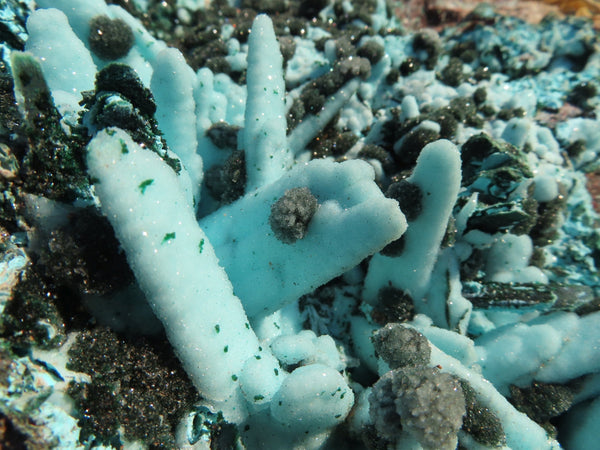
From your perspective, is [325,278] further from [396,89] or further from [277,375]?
[396,89]

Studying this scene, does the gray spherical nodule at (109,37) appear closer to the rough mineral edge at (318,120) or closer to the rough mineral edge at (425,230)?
the rough mineral edge at (318,120)

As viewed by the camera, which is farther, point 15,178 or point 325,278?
point 325,278

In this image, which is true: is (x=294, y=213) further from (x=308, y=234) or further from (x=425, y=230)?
(x=425, y=230)

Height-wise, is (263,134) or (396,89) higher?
(263,134)

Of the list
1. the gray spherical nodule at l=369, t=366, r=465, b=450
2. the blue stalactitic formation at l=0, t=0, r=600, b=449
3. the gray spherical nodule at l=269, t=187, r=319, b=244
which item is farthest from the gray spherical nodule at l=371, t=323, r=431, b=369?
the gray spherical nodule at l=269, t=187, r=319, b=244

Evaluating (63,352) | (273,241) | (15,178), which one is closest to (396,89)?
(273,241)

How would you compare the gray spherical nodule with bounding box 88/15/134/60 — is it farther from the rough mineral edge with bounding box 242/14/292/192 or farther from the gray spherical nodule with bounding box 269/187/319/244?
the gray spherical nodule with bounding box 269/187/319/244
